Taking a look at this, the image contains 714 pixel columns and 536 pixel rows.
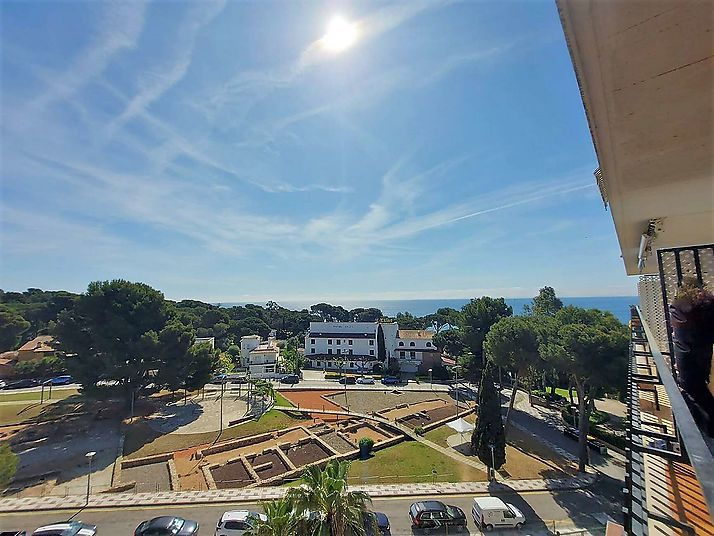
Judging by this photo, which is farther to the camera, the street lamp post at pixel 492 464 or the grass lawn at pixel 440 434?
the grass lawn at pixel 440 434

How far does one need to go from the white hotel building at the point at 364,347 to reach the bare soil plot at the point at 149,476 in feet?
70.3

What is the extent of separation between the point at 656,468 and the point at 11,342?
43237mm

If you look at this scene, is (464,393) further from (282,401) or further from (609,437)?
(282,401)

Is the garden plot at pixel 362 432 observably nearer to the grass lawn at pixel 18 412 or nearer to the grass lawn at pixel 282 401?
the grass lawn at pixel 282 401

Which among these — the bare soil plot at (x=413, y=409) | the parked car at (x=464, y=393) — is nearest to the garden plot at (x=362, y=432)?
the bare soil plot at (x=413, y=409)

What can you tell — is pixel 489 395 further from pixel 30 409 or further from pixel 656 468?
pixel 30 409

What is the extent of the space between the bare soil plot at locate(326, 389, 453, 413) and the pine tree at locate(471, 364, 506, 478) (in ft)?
30.2

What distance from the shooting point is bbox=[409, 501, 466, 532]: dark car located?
9.79m

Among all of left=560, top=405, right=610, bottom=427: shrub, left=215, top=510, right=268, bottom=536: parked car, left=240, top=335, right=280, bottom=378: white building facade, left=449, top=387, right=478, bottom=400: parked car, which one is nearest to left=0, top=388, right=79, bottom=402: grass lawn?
left=240, top=335, right=280, bottom=378: white building facade

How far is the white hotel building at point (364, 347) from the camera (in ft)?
117

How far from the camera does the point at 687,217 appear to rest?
2.97m


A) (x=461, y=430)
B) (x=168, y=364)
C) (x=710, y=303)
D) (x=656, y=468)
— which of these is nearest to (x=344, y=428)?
(x=461, y=430)

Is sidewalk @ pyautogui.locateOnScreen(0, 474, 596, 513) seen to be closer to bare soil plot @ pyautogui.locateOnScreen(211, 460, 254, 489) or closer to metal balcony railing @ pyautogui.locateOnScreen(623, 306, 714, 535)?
bare soil plot @ pyautogui.locateOnScreen(211, 460, 254, 489)

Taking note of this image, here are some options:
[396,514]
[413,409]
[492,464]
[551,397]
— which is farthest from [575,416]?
[396,514]
